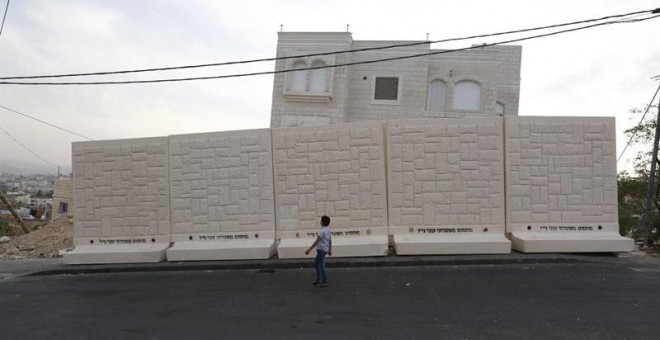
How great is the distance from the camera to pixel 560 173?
1159 cm

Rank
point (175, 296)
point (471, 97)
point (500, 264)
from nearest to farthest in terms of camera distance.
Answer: point (175, 296), point (500, 264), point (471, 97)

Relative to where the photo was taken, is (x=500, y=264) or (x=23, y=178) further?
(x=23, y=178)

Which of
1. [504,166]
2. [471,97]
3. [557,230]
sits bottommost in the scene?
[557,230]

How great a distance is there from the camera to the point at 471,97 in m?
26.7

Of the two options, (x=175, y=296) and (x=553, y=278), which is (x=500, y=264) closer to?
(x=553, y=278)

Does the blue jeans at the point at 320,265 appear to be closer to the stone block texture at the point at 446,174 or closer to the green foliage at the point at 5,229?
the stone block texture at the point at 446,174

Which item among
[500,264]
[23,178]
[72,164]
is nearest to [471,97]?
[500,264]

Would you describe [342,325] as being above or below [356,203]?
below

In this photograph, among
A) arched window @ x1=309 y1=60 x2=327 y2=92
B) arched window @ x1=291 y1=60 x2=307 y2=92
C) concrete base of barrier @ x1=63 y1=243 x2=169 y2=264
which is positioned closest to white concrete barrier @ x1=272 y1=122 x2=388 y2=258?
concrete base of barrier @ x1=63 y1=243 x2=169 y2=264

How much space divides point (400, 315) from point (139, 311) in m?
4.01

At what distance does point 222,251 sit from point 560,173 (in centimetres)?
754

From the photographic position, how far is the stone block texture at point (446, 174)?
11664mm

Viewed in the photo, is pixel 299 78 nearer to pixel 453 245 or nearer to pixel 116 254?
pixel 116 254

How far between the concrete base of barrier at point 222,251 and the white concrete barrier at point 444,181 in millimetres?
2872
